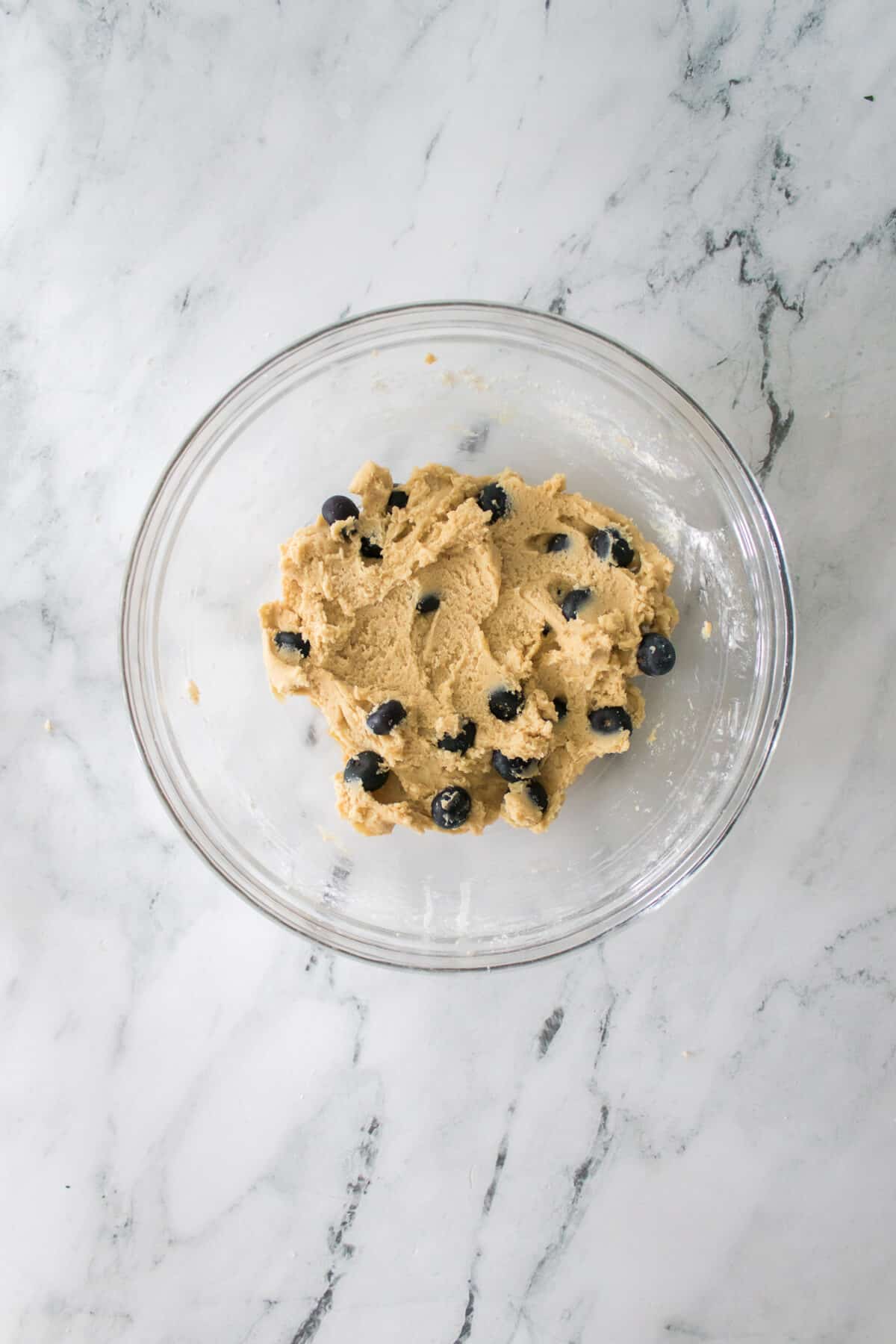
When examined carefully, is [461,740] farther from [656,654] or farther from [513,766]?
[656,654]

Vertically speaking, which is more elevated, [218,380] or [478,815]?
[218,380]

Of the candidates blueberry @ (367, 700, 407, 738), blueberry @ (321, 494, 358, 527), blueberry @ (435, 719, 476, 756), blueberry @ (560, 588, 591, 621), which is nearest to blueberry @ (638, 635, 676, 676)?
blueberry @ (560, 588, 591, 621)

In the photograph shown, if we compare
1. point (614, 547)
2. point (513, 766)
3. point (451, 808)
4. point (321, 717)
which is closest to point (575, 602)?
point (614, 547)

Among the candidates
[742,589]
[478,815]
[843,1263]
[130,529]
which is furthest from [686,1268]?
[130,529]

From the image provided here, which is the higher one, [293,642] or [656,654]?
[293,642]

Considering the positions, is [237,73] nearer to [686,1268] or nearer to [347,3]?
[347,3]
